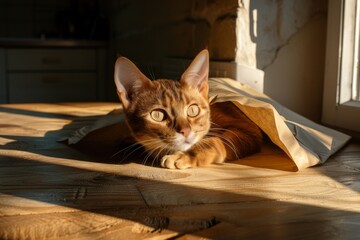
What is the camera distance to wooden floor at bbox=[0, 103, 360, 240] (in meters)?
0.70

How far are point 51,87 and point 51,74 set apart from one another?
0.12 metres

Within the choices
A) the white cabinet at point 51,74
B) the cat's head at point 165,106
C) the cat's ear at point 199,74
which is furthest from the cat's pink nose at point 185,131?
the white cabinet at point 51,74

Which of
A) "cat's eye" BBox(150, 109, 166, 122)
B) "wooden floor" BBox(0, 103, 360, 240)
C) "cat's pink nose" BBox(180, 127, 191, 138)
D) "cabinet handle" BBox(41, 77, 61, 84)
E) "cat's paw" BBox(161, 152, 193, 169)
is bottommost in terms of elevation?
"wooden floor" BBox(0, 103, 360, 240)

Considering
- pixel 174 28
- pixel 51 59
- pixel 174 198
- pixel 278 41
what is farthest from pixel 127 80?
pixel 51 59

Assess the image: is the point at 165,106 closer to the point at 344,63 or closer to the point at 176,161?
the point at 176,161

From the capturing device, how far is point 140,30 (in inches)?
122

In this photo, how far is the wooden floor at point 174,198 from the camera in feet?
2.31

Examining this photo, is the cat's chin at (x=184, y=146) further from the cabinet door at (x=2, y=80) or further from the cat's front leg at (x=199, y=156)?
the cabinet door at (x=2, y=80)

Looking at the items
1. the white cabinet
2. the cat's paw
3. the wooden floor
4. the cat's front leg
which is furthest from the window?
the white cabinet

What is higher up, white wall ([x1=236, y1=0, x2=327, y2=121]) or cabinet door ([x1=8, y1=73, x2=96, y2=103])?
white wall ([x1=236, y1=0, x2=327, y2=121])

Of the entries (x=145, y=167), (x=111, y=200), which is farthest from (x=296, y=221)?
(x=145, y=167)

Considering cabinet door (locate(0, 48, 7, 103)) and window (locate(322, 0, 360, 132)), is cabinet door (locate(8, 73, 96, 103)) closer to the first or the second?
cabinet door (locate(0, 48, 7, 103))

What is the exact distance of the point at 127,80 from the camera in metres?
1.21

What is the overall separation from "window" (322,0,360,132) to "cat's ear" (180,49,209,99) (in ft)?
2.00
